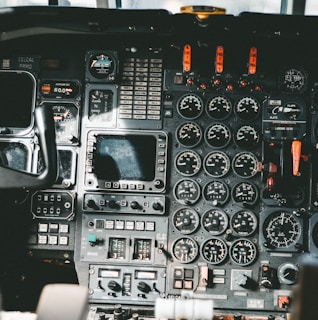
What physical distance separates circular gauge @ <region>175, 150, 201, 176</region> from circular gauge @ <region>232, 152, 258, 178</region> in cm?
26

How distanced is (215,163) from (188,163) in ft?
0.63

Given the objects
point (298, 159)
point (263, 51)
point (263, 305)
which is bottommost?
point (263, 305)

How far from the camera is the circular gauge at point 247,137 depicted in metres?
4.20

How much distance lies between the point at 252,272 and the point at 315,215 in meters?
0.60

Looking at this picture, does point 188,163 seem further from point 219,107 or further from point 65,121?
point 65,121

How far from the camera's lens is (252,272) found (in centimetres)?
416

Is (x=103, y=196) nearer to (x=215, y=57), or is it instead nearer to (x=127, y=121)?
(x=127, y=121)

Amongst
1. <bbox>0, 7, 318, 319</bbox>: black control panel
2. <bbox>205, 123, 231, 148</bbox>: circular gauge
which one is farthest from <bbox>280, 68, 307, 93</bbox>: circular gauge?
<bbox>205, 123, 231, 148</bbox>: circular gauge

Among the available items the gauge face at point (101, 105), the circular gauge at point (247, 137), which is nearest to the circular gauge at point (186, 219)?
the circular gauge at point (247, 137)

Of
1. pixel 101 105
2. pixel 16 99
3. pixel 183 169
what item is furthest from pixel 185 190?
pixel 16 99

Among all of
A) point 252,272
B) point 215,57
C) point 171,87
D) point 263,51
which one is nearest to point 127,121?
point 171,87

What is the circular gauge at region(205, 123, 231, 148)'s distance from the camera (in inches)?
166

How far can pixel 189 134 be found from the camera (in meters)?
4.23

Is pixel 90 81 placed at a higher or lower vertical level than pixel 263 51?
lower
